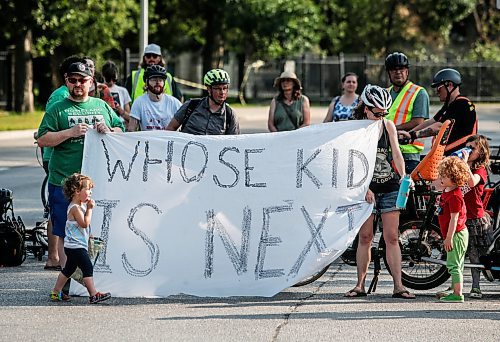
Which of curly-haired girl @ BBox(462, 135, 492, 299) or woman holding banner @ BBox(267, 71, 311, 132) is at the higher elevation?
woman holding banner @ BBox(267, 71, 311, 132)

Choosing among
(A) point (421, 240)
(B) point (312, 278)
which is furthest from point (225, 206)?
(A) point (421, 240)

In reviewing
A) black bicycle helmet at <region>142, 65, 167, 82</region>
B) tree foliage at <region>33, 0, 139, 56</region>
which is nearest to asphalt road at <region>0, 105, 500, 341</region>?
black bicycle helmet at <region>142, 65, 167, 82</region>

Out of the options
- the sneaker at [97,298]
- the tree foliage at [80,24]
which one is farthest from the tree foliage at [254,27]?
the sneaker at [97,298]

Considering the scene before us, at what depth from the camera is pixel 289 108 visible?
39.7 ft

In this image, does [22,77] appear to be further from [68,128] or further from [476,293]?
[476,293]

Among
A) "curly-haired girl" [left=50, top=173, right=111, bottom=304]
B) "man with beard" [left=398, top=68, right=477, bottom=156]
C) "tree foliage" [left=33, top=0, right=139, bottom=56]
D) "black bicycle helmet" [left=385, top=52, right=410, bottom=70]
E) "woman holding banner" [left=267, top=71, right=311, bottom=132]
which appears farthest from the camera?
"tree foliage" [left=33, top=0, right=139, bottom=56]

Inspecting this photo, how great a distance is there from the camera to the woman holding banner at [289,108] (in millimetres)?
12039

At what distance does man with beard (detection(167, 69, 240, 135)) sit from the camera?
33.3 feet

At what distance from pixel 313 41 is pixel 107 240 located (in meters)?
39.9

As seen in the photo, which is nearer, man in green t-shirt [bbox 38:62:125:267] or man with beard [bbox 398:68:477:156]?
man in green t-shirt [bbox 38:62:125:267]

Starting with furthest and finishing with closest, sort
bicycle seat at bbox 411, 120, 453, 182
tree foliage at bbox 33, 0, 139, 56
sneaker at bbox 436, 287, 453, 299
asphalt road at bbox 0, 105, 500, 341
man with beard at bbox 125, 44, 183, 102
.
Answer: tree foliage at bbox 33, 0, 139, 56, man with beard at bbox 125, 44, 183, 102, bicycle seat at bbox 411, 120, 453, 182, sneaker at bbox 436, 287, 453, 299, asphalt road at bbox 0, 105, 500, 341

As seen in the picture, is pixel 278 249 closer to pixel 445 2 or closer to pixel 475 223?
pixel 475 223

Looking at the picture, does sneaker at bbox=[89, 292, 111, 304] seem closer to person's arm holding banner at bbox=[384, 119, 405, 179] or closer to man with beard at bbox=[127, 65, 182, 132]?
person's arm holding banner at bbox=[384, 119, 405, 179]

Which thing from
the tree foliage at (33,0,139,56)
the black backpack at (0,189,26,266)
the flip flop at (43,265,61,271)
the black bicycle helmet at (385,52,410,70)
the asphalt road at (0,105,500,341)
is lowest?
the flip flop at (43,265,61,271)
